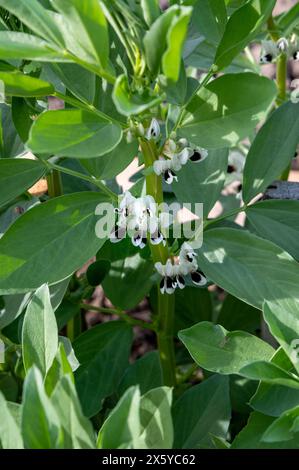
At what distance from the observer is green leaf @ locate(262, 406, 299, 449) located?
0.66m

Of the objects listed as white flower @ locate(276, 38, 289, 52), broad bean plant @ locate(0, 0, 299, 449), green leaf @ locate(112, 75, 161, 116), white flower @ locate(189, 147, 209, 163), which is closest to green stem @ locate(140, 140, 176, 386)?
broad bean plant @ locate(0, 0, 299, 449)

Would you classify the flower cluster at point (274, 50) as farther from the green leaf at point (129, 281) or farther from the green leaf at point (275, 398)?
the green leaf at point (275, 398)

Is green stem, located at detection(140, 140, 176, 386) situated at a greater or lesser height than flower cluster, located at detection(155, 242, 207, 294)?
lesser

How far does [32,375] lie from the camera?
56 centimetres

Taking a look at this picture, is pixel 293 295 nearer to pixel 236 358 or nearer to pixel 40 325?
pixel 236 358

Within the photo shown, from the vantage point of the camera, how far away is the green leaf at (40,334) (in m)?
0.70

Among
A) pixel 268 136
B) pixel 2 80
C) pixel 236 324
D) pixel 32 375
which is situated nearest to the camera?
pixel 32 375

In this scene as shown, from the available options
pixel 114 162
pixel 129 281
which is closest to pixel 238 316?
pixel 129 281

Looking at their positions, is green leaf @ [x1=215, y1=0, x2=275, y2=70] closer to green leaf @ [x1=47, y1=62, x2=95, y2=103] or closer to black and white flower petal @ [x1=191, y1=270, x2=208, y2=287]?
green leaf @ [x1=47, y1=62, x2=95, y2=103]

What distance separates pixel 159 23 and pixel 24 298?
45 centimetres

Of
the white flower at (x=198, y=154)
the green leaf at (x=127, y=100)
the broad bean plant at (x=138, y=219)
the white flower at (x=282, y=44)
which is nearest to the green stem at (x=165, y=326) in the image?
the broad bean plant at (x=138, y=219)

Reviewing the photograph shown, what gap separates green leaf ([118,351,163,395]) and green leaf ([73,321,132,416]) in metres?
0.01

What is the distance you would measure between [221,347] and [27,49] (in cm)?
36
